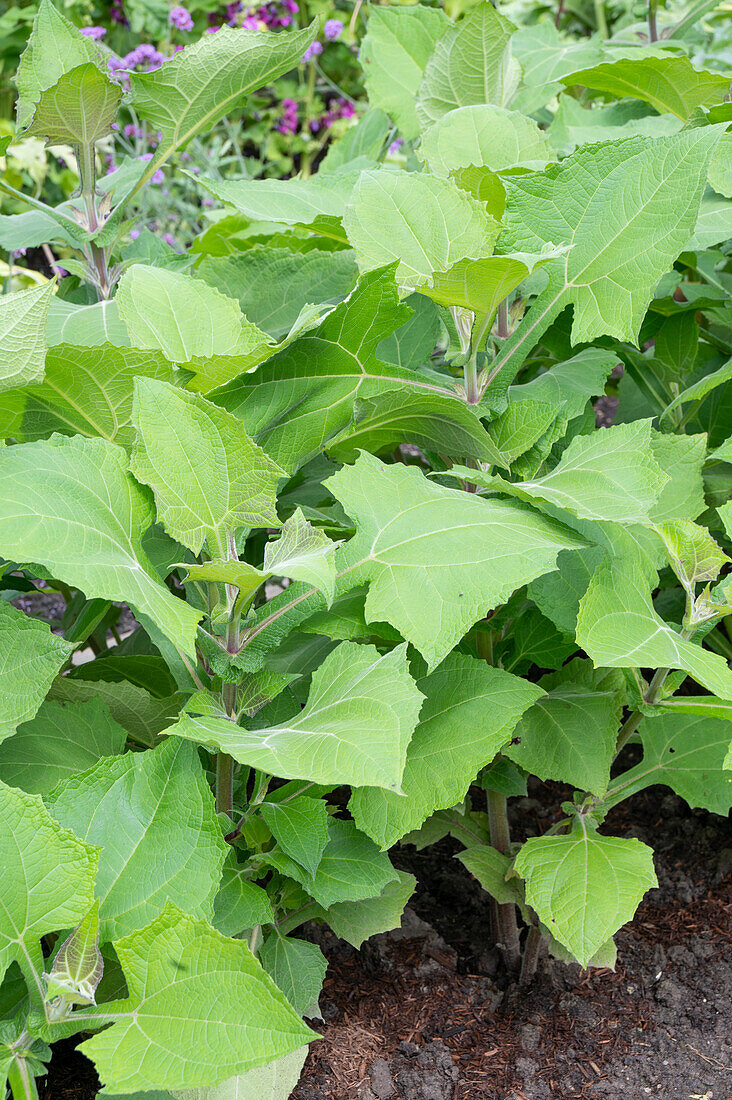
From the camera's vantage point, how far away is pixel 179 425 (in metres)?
0.88

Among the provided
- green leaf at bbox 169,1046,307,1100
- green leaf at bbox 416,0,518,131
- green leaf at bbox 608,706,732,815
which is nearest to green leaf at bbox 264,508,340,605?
green leaf at bbox 169,1046,307,1100

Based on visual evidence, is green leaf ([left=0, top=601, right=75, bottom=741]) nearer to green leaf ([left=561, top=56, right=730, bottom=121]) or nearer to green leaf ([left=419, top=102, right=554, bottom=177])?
green leaf ([left=419, top=102, right=554, bottom=177])

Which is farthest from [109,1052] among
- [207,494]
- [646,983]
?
[646,983]

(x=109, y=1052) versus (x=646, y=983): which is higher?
(x=109, y=1052)

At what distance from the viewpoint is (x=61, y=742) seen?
103 centimetres

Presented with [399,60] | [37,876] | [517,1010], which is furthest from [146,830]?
[399,60]

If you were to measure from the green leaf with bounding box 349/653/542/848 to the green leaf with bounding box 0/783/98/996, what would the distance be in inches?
12.0

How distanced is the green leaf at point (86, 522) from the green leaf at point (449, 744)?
0.31m

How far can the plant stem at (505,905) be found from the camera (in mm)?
1310

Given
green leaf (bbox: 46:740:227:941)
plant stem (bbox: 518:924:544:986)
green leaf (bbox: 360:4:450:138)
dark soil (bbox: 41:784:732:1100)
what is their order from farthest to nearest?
green leaf (bbox: 360:4:450:138) → plant stem (bbox: 518:924:544:986) → dark soil (bbox: 41:784:732:1100) → green leaf (bbox: 46:740:227:941)

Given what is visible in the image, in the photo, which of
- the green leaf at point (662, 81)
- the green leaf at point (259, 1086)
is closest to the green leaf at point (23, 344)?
the green leaf at point (259, 1086)

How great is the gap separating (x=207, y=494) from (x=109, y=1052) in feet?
1.57

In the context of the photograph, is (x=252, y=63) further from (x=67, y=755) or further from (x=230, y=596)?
(x=67, y=755)

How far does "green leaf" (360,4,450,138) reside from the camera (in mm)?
1591
